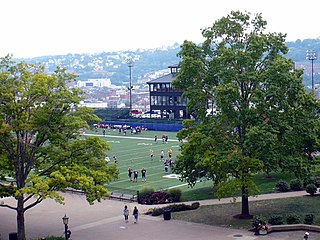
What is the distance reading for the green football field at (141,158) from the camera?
47625 mm

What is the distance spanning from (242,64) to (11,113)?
501 inches

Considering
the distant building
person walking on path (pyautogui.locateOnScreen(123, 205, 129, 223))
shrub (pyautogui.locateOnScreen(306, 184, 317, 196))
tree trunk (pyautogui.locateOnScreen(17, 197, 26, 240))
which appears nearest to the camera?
tree trunk (pyautogui.locateOnScreen(17, 197, 26, 240))

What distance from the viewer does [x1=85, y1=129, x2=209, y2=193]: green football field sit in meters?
47.6

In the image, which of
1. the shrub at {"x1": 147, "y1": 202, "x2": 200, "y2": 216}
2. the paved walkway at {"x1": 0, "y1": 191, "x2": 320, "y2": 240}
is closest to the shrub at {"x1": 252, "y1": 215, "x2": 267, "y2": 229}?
the paved walkway at {"x1": 0, "y1": 191, "x2": 320, "y2": 240}

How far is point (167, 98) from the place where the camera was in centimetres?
10325

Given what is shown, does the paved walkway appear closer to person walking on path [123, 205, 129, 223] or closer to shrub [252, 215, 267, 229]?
person walking on path [123, 205, 129, 223]

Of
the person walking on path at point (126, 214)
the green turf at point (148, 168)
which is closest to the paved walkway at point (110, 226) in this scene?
the person walking on path at point (126, 214)

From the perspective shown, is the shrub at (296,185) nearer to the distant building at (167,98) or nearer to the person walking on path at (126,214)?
the person walking on path at (126,214)

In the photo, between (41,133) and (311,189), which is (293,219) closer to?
(311,189)

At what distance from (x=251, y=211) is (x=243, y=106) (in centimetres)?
680

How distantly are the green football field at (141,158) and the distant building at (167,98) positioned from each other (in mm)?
9880

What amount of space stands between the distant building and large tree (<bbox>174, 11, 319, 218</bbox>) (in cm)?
6602

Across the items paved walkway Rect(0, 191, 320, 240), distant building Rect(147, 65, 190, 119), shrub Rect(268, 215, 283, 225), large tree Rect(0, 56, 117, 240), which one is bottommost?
paved walkway Rect(0, 191, 320, 240)

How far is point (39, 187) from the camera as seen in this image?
27.4 meters
